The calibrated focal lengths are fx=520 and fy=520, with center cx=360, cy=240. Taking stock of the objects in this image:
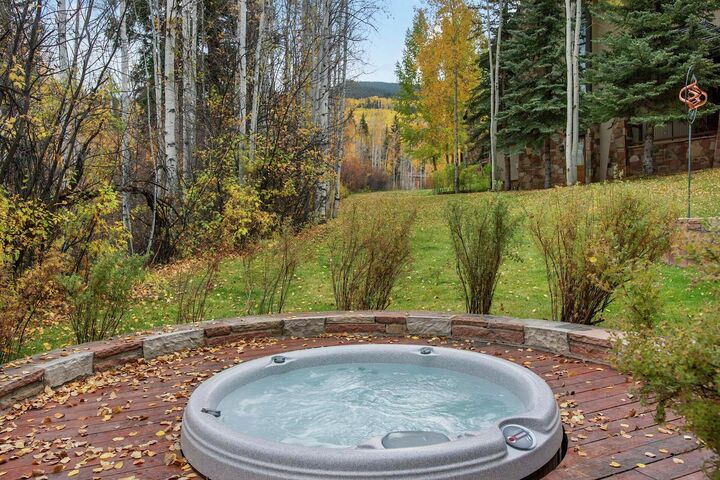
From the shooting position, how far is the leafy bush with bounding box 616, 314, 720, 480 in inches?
56.7

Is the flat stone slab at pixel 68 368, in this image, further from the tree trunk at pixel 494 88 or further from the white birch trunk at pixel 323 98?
the tree trunk at pixel 494 88

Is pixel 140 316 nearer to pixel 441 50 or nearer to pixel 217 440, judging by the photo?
pixel 217 440

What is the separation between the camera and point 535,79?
1500 cm

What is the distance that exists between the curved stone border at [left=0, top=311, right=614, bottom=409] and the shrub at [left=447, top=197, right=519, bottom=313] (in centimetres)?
39

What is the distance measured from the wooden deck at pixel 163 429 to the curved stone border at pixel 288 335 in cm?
11

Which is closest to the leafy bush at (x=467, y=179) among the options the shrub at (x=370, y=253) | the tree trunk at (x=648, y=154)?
the tree trunk at (x=648, y=154)

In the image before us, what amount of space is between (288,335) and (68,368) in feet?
5.48

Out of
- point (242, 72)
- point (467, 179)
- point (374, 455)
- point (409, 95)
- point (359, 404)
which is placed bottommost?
point (359, 404)

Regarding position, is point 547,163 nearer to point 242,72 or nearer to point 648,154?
point 648,154

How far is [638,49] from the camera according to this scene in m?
11.3

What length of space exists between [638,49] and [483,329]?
9997 millimetres

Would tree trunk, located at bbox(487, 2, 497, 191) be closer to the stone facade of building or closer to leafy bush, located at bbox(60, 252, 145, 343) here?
the stone facade of building

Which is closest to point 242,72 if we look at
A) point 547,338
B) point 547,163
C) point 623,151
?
point 547,338

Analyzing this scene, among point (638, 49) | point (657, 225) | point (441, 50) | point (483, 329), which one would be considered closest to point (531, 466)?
point (483, 329)
